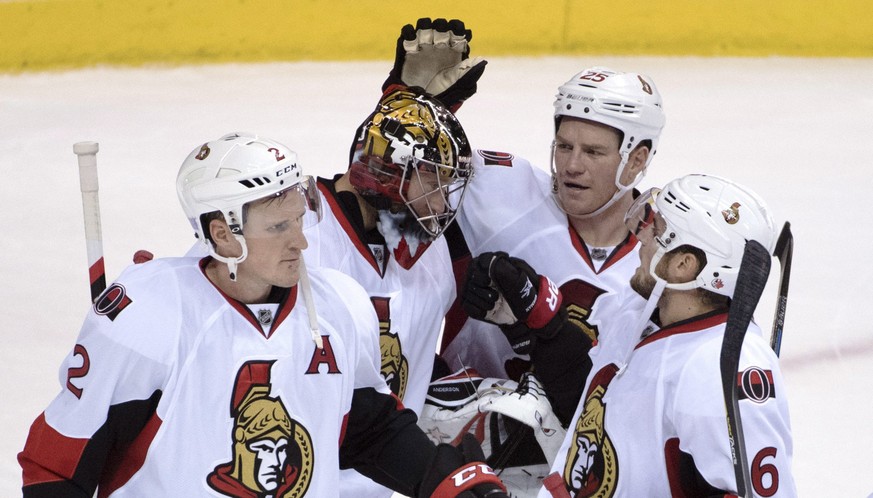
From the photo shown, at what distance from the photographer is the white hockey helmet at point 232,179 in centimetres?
198

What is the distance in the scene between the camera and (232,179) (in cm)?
198

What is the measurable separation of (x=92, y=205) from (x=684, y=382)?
1164mm

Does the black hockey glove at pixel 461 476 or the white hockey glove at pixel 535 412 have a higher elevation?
the black hockey glove at pixel 461 476

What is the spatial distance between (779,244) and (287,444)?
1009 mm

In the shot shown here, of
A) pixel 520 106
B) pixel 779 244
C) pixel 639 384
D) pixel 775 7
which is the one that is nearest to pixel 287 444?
pixel 639 384

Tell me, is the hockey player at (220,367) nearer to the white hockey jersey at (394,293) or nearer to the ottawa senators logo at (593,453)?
the ottawa senators logo at (593,453)

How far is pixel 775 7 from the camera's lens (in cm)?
688

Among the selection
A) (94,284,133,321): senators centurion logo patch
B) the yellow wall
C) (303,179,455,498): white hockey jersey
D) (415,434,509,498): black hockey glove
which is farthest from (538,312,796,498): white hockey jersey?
the yellow wall

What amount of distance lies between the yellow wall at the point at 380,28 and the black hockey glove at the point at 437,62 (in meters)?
3.94

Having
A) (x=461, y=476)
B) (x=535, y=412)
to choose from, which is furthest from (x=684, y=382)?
(x=535, y=412)

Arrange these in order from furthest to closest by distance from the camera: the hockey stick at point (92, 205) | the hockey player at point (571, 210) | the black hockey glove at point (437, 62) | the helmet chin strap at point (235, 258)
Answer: the black hockey glove at point (437, 62)
the hockey player at point (571, 210)
the hockey stick at point (92, 205)
the helmet chin strap at point (235, 258)

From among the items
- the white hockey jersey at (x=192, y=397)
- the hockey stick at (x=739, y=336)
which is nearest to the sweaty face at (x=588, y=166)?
the hockey stick at (x=739, y=336)

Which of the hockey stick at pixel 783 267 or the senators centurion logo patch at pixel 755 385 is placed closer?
the senators centurion logo patch at pixel 755 385

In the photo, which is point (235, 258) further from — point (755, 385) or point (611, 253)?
point (611, 253)
